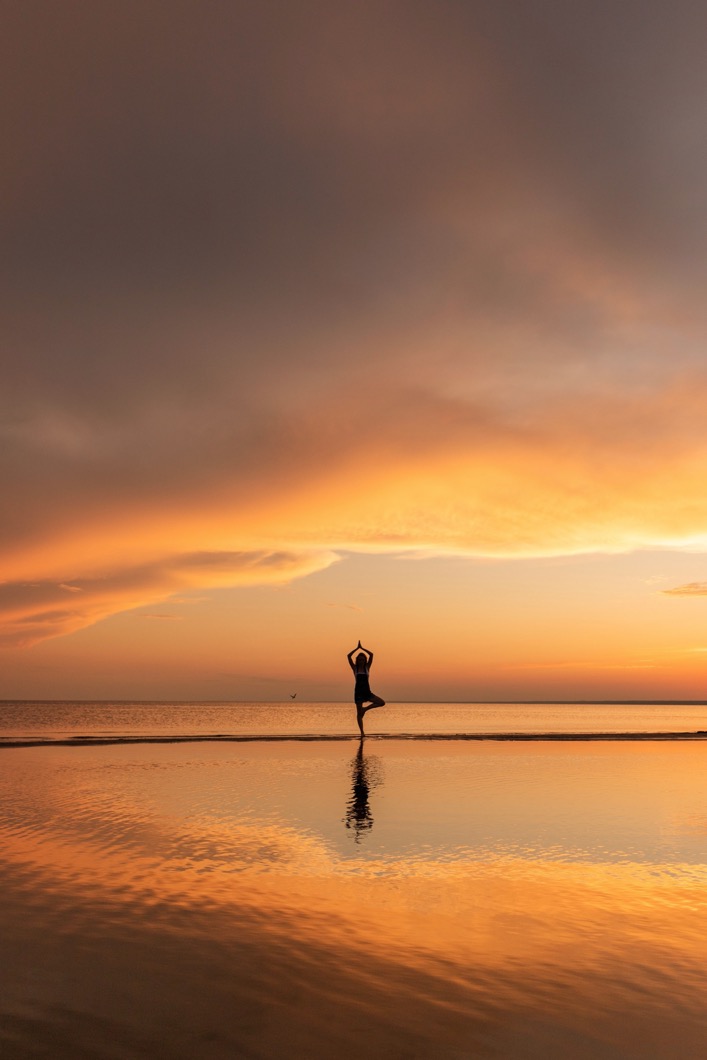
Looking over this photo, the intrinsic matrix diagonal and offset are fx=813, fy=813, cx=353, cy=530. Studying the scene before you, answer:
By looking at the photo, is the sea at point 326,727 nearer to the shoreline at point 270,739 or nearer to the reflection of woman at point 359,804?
the shoreline at point 270,739

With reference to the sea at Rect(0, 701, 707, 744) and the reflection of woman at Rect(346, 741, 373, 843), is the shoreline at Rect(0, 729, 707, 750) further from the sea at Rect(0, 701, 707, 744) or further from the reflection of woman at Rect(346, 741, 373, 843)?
the reflection of woman at Rect(346, 741, 373, 843)

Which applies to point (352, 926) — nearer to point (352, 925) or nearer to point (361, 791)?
point (352, 925)

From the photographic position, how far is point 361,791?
1711 cm

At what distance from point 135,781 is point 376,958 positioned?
13.9m

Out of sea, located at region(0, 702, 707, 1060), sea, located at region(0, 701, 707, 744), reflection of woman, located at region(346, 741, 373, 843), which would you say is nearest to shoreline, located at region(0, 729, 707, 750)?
sea, located at region(0, 701, 707, 744)

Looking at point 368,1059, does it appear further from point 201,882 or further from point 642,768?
point 642,768

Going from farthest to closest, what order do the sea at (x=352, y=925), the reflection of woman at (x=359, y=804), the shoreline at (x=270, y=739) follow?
1. the shoreline at (x=270, y=739)
2. the reflection of woman at (x=359, y=804)
3. the sea at (x=352, y=925)

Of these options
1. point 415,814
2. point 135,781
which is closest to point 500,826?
point 415,814

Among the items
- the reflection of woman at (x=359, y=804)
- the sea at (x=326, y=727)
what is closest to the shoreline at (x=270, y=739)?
the sea at (x=326, y=727)

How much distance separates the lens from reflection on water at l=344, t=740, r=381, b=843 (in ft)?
42.9

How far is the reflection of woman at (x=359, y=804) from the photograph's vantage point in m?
13.0

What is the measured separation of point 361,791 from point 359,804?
6.29ft

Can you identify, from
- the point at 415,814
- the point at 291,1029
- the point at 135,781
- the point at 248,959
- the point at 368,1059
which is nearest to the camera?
the point at 368,1059

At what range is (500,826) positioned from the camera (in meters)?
13.2
